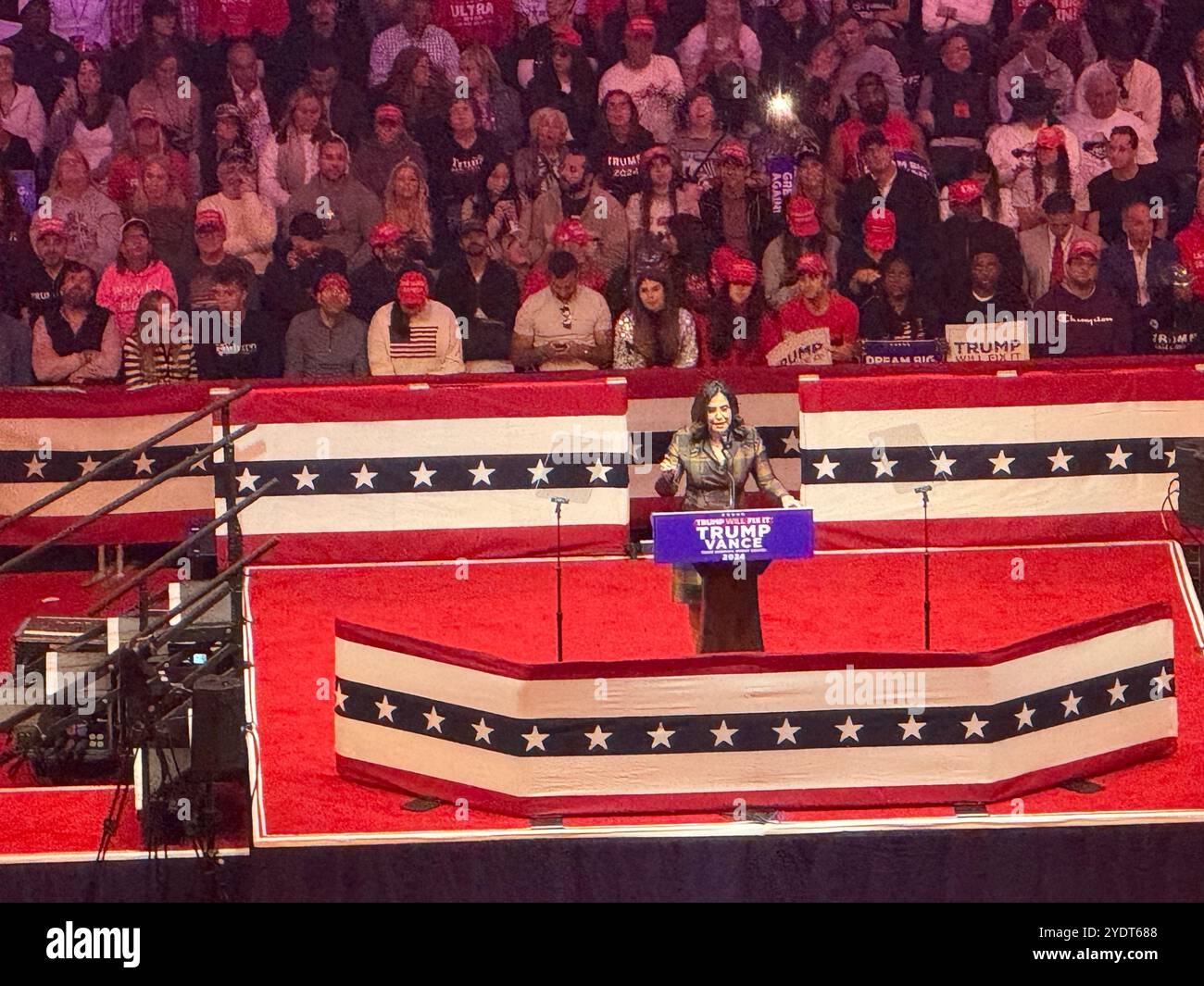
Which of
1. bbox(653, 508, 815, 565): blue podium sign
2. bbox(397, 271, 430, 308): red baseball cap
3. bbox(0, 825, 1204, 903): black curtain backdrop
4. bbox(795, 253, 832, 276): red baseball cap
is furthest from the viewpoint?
bbox(795, 253, 832, 276): red baseball cap

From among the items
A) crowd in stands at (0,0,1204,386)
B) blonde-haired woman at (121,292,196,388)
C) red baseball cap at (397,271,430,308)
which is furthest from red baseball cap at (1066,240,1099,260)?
blonde-haired woman at (121,292,196,388)

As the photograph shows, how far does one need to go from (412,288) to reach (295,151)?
6.79 ft

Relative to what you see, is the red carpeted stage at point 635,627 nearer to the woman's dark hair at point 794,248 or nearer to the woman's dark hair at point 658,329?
the woman's dark hair at point 658,329

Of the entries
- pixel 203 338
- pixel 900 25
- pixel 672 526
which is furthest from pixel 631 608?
pixel 900 25

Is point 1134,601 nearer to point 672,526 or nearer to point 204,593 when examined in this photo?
point 672,526

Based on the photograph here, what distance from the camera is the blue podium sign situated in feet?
38.4

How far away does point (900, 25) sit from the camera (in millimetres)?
18312

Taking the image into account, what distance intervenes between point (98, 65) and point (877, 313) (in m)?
6.45

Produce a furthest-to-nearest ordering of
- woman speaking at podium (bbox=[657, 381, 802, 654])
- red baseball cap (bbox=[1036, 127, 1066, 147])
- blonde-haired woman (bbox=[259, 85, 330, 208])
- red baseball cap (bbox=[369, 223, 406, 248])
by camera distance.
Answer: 1. red baseball cap (bbox=[1036, 127, 1066, 147])
2. blonde-haired woman (bbox=[259, 85, 330, 208])
3. red baseball cap (bbox=[369, 223, 406, 248])
4. woman speaking at podium (bbox=[657, 381, 802, 654])

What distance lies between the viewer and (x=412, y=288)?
53.1 feet

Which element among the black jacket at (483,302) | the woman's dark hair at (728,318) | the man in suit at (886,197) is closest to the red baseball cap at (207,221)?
→ the black jacket at (483,302)

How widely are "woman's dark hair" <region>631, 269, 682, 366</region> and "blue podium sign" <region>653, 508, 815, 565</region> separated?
4746mm

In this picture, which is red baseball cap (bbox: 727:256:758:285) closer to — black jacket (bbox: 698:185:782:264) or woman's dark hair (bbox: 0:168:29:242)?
black jacket (bbox: 698:185:782:264)

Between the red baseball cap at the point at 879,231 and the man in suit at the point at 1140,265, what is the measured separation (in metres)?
1.65
